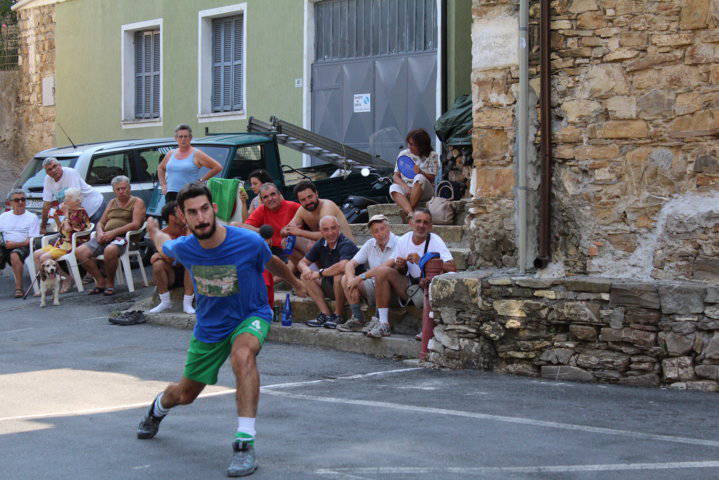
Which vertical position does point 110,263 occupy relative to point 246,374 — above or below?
above

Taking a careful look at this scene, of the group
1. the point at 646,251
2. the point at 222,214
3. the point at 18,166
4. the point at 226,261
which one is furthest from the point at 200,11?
the point at 226,261

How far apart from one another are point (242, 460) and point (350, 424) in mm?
1367

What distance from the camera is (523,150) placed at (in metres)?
9.43

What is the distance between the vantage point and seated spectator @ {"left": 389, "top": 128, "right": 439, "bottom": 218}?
12.5 m

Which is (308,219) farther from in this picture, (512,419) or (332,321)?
(512,419)

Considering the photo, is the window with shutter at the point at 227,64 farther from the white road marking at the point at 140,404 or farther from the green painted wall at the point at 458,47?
the white road marking at the point at 140,404

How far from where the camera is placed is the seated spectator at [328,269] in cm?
1062

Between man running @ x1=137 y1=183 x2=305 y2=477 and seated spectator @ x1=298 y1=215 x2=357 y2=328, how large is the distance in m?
4.03

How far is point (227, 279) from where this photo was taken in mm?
6336

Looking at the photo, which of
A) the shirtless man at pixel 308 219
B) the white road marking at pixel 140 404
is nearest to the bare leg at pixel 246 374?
the white road marking at pixel 140 404

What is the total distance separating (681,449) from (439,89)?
11182 millimetres

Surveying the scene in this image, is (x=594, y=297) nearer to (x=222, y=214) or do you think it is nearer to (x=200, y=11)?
(x=222, y=214)

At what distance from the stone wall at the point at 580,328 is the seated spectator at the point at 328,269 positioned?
147cm

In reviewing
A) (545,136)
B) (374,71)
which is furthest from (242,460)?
(374,71)
